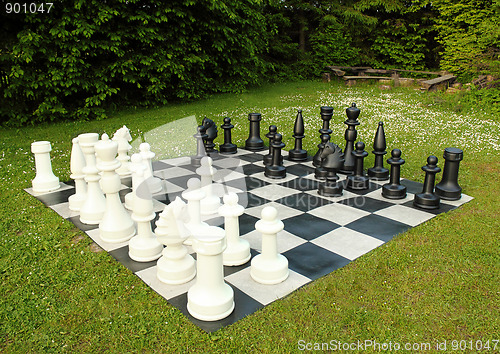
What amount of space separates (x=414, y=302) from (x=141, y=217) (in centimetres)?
166

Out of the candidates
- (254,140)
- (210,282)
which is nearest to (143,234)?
(210,282)

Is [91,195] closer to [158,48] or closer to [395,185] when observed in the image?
[395,185]

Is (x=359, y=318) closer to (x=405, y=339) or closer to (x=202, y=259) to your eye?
(x=405, y=339)

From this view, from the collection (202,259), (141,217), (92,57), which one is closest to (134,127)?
(92,57)

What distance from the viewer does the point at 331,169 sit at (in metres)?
3.74

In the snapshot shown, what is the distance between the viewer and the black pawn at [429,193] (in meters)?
3.44

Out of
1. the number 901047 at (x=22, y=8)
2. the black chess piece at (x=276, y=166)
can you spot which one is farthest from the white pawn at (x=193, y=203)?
the number 901047 at (x=22, y=8)

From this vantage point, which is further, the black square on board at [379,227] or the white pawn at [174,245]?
the black square on board at [379,227]

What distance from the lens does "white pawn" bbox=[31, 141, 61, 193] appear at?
3947 mm

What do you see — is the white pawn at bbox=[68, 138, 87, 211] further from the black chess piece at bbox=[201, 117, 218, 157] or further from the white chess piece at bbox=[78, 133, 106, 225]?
the black chess piece at bbox=[201, 117, 218, 157]

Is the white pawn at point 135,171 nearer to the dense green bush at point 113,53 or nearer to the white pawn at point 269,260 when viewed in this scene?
the white pawn at point 269,260

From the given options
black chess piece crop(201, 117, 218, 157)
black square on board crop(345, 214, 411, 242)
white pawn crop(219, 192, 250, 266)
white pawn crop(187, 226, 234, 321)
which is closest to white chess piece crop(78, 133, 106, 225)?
white pawn crop(219, 192, 250, 266)

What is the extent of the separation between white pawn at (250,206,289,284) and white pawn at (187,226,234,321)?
11.7 inches

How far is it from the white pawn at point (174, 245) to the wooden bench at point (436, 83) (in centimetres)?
947
